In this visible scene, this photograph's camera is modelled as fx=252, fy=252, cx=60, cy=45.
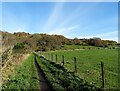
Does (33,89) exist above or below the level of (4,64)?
below

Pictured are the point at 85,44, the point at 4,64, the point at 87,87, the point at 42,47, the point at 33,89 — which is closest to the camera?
the point at 87,87

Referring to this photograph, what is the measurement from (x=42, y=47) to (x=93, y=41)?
51.0m

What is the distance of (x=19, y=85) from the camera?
1358 cm

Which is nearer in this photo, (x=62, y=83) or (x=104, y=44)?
(x=62, y=83)

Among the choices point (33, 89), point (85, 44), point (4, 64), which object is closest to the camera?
point (33, 89)

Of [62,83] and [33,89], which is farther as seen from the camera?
[62,83]

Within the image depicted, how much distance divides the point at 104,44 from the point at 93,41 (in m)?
6.83

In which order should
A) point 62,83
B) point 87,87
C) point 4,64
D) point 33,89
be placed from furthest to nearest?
point 4,64 < point 62,83 < point 33,89 < point 87,87

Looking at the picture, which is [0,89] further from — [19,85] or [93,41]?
[93,41]

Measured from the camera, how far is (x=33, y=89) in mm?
12914

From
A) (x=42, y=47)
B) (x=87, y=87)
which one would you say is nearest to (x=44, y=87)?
(x=87, y=87)

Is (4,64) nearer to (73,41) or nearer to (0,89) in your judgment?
(0,89)

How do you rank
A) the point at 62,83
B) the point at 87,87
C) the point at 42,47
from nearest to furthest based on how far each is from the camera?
the point at 87,87 → the point at 62,83 → the point at 42,47

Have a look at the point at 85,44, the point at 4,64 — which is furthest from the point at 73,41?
the point at 4,64
